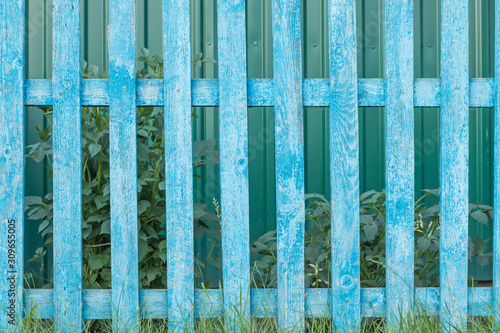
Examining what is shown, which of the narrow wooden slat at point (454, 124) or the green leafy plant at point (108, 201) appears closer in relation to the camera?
the narrow wooden slat at point (454, 124)

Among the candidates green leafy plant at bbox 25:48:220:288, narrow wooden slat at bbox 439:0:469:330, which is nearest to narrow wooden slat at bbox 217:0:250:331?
green leafy plant at bbox 25:48:220:288

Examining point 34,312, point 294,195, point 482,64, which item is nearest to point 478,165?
point 482,64

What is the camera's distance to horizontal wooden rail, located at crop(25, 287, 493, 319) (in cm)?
221

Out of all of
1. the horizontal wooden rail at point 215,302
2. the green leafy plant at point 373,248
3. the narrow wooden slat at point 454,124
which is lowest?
the horizontal wooden rail at point 215,302

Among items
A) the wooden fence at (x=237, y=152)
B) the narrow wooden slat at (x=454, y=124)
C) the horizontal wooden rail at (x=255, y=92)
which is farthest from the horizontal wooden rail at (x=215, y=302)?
the horizontal wooden rail at (x=255, y=92)

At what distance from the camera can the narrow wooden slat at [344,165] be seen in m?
2.19

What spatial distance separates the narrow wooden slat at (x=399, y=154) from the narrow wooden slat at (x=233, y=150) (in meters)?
0.55

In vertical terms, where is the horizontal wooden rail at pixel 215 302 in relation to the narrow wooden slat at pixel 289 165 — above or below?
below

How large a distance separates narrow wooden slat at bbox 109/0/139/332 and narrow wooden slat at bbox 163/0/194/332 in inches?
5.1

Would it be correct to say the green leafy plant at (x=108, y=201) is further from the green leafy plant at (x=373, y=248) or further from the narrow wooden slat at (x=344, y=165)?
the narrow wooden slat at (x=344, y=165)

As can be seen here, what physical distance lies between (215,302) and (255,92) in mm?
829

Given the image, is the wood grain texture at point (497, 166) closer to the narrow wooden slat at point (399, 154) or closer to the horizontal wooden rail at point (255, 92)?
the horizontal wooden rail at point (255, 92)

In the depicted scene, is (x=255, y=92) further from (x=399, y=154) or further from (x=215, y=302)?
(x=215, y=302)

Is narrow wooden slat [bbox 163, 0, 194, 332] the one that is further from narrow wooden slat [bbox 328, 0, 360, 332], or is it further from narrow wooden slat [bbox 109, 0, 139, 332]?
narrow wooden slat [bbox 328, 0, 360, 332]
